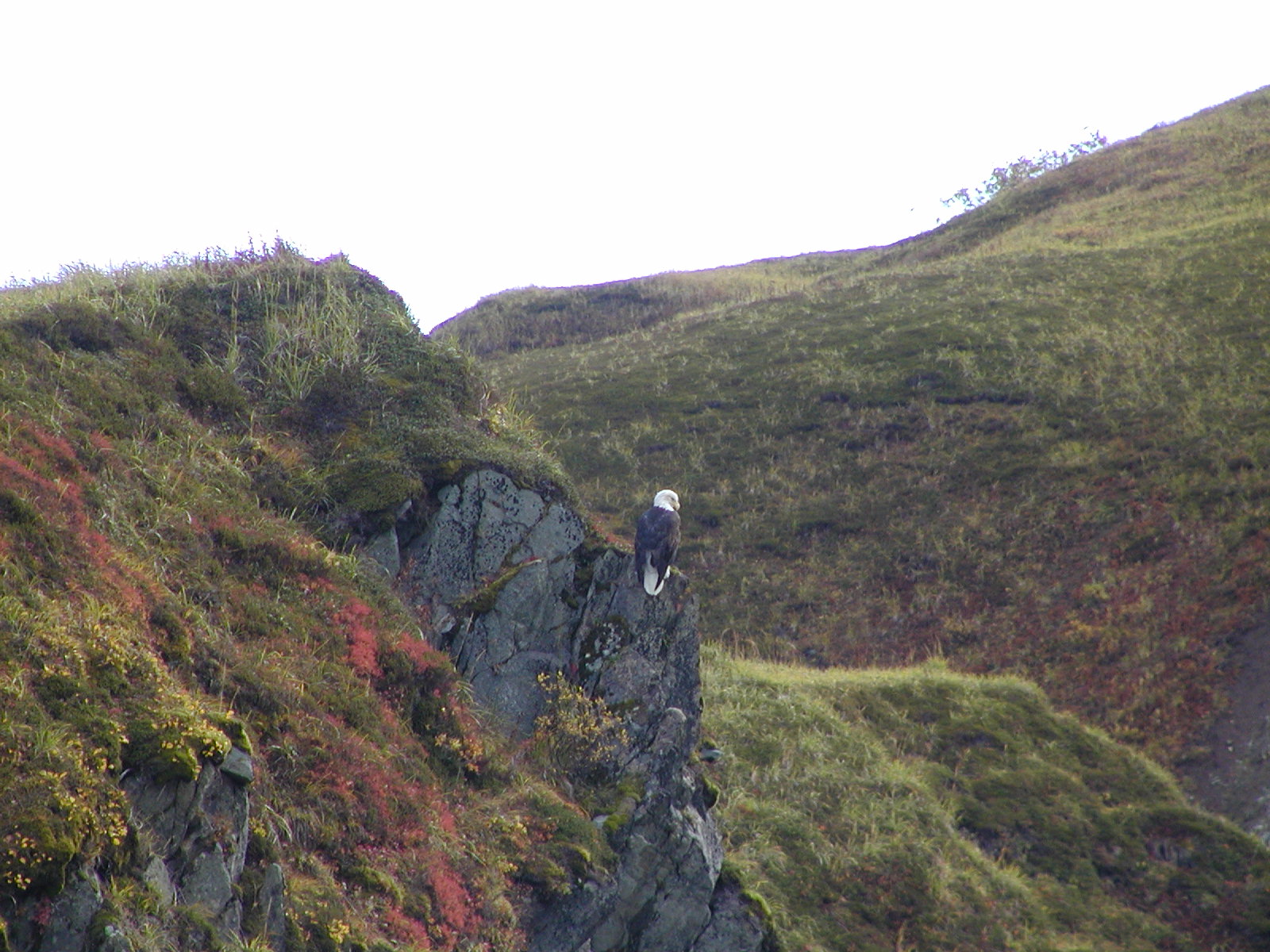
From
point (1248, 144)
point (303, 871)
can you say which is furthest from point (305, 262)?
point (1248, 144)

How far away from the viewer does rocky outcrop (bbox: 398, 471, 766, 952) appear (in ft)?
31.3

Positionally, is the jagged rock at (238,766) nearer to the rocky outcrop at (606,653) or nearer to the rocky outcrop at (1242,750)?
the rocky outcrop at (606,653)

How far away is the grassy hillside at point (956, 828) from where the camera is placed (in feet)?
49.0

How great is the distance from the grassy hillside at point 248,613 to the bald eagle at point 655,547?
125cm

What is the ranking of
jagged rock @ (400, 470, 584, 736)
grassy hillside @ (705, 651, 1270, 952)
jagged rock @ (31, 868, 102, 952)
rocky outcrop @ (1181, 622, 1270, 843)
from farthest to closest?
1. rocky outcrop @ (1181, 622, 1270, 843)
2. grassy hillside @ (705, 651, 1270, 952)
3. jagged rock @ (400, 470, 584, 736)
4. jagged rock @ (31, 868, 102, 952)

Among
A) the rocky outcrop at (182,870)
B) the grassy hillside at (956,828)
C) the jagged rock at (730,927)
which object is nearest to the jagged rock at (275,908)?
the rocky outcrop at (182,870)

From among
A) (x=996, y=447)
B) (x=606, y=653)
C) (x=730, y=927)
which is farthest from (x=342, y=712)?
(x=996, y=447)

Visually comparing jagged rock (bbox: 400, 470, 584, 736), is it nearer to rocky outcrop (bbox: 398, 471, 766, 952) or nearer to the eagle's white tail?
rocky outcrop (bbox: 398, 471, 766, 952)

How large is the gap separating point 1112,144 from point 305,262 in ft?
200

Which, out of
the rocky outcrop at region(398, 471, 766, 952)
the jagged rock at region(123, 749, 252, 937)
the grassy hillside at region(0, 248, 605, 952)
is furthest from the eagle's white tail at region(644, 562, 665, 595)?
the jagged rock at region(123, 749, 252, 937)

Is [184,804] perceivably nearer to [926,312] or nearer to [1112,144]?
[926,312]

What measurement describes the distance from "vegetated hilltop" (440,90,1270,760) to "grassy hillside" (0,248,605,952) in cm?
606

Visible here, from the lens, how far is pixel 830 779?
1712 cm

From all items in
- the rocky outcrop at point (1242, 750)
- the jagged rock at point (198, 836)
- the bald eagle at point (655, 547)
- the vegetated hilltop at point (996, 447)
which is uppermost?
the jagged rock at point (198, 836)
